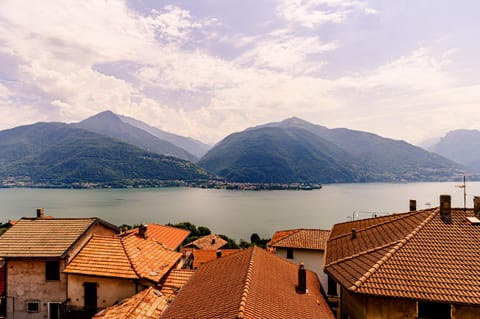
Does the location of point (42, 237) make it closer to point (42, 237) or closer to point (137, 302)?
point (42, 237)

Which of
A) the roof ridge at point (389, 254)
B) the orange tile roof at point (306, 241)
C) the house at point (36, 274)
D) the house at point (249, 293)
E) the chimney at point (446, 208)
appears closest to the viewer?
the house at point (249, 293)

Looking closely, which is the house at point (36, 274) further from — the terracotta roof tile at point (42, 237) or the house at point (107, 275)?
the house at point (107, 275)

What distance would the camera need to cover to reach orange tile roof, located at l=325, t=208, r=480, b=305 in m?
10.8

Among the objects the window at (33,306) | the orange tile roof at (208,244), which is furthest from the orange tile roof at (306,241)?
the orange tile roof at (208,244)

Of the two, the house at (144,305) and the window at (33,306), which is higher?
the house at (144,305)

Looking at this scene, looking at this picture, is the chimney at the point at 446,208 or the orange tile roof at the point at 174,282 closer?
the chimney at the point at 446,208

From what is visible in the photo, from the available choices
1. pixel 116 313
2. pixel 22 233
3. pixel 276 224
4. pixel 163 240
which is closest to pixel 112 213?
pixel 276 224

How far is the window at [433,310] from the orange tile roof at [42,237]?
17560 millimetres

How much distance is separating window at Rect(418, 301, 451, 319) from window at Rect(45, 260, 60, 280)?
59.8ft

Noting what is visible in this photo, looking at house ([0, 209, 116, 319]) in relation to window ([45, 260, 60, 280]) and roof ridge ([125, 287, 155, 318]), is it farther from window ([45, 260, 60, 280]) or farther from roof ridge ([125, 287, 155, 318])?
roof ridge ([125, 287, 155, 318])

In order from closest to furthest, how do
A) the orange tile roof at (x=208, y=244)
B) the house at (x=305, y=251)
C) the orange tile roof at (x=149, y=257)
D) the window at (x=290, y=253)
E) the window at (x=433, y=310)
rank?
the window at (x=433, y=310)
the orange tile roof at (x=149, y=257)
the house at (x=305, y=251)
the window at (x=290, y=253)
the orange tile roof at (x=208, y=244)

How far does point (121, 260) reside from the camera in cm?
1761

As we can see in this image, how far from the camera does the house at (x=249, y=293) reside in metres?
10.4

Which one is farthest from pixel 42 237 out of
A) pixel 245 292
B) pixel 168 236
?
pixel 245 292
